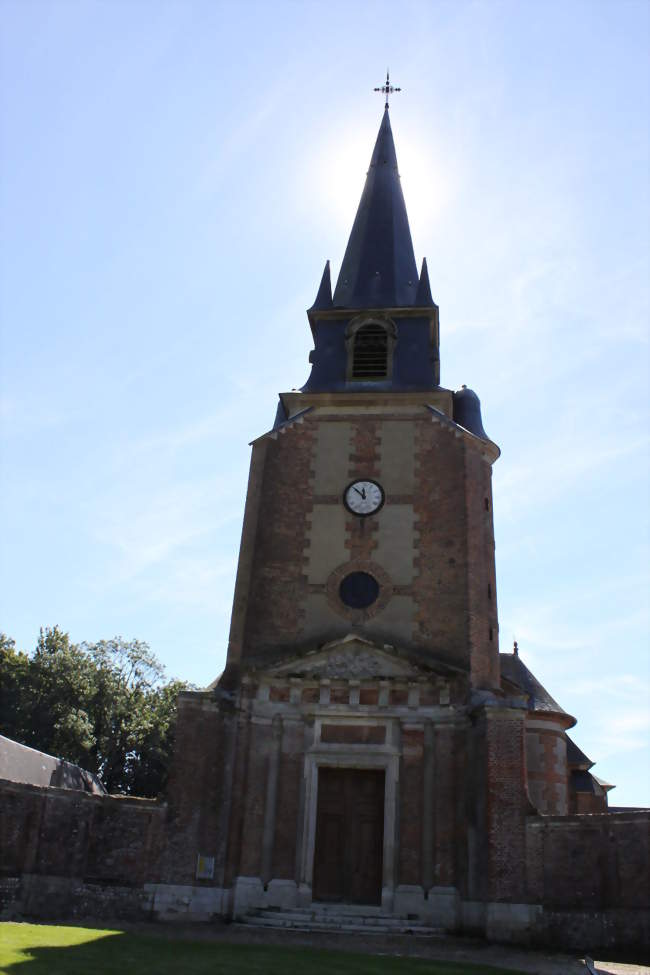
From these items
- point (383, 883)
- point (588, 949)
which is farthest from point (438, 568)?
point (588, 949)

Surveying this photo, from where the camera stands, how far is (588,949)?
1563 cm

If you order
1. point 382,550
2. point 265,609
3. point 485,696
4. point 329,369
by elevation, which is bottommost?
point 485,696

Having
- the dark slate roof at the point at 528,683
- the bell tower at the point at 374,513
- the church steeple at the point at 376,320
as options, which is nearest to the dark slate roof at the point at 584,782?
the dark slate roof at the point at 528,683

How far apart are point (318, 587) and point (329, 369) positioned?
22.8 ft

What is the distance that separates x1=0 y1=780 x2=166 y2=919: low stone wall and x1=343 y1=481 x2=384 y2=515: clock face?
28.2ft

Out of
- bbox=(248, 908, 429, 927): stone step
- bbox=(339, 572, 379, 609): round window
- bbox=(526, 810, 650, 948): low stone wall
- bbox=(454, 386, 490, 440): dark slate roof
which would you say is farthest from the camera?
bbox=(454, 386, 490, 440): dark slate roof

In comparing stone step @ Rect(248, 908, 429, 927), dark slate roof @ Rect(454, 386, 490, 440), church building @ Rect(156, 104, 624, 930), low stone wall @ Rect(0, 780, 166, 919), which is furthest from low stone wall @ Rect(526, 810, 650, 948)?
dark slate roof @ Rect(454, 386, 490, 440)

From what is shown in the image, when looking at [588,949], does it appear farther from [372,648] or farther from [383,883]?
[372,648]

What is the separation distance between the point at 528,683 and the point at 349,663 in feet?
27.3

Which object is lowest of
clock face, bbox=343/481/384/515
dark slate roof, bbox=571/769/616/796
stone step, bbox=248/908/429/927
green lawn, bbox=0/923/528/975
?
green lawn, bbox=0/923/528/975

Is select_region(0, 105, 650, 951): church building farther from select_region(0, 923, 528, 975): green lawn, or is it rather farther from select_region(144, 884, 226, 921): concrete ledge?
select_region(0, 923, 528, 975): green lawn

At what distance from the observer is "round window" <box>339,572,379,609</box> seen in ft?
70.4

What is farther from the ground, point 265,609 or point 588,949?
point 265,609

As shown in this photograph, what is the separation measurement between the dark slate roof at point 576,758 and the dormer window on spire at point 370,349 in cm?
1267
